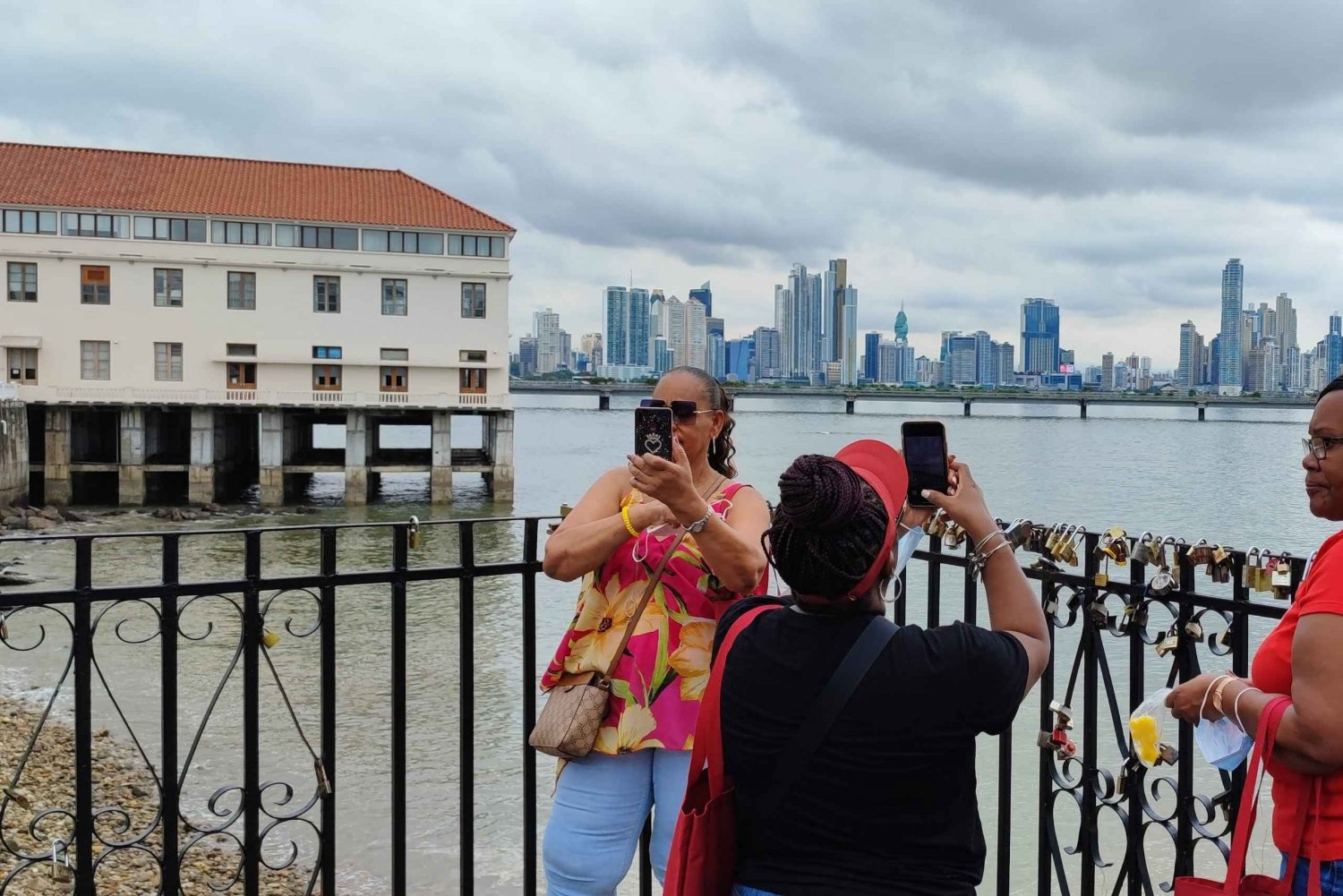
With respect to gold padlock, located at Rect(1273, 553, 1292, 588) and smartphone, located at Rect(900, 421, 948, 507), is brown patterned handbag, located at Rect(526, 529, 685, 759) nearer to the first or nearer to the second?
smartphone, located at Rect(900, 421, 948, 507)

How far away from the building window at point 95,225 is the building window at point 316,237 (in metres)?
5.37

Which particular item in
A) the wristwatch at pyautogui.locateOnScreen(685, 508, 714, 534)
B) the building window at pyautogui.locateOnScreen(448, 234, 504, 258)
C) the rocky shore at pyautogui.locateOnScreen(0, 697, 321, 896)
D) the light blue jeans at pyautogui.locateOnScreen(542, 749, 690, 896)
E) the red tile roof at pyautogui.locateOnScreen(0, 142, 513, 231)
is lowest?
the rocky shore at pyautogui.locateOnScreen(0, 697, 321, 896)

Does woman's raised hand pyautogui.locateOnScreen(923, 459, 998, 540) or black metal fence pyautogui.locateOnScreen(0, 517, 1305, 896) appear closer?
woman's raised hand pyautogui.locateOnScreen(923, 459, 998, 540)

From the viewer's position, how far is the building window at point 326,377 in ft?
138

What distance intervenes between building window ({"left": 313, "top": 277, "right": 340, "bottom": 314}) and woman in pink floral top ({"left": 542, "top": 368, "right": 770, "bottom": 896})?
4121cm

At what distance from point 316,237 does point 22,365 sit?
11317mm

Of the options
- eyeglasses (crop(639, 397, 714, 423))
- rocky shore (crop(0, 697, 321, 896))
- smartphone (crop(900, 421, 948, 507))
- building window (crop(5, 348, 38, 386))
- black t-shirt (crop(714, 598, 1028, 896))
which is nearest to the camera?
black t-shirt (crop(714, 598, 1028, 896))

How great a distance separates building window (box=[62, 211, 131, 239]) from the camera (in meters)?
40.6

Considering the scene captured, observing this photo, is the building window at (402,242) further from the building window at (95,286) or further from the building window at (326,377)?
the building window at (95,286)

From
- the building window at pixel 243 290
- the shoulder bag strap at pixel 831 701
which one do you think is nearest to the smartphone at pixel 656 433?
the shoulder bag strap at pixel 831 701

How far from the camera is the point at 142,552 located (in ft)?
93.3

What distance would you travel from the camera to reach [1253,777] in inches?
88.0

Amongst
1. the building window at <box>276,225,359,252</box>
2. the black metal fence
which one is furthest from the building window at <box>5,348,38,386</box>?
the black metal fence

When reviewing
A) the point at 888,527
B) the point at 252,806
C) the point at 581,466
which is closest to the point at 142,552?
the point at 252,806
